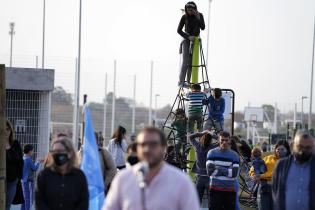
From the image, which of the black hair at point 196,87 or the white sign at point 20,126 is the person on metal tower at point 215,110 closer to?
the black hair at point 196,87

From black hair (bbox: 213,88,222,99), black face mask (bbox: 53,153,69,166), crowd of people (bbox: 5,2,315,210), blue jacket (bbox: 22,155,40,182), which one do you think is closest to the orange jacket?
crowd of people (bbox: 5,2,315,210)

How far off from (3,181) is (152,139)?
509 centimetres

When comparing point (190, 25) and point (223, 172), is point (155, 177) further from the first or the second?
point (190, 25)

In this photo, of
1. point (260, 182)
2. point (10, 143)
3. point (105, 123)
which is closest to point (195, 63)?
point (260, 182)

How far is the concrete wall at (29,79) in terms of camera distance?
69.5 feet

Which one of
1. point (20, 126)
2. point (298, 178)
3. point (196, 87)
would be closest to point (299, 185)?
point (298, 178)

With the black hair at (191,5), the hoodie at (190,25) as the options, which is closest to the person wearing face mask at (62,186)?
the black hair at (191,5)

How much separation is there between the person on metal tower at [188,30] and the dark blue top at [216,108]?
1413mm

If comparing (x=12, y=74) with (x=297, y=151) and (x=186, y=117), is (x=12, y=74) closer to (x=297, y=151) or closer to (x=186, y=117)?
(x=186, y=117)

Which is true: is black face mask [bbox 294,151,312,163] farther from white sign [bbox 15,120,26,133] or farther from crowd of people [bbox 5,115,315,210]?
white sign [bbox 15,120,26,133]

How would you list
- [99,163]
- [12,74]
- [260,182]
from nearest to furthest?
[99,163] < [260,182] < [12,74]

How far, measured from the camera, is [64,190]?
27.8 ft

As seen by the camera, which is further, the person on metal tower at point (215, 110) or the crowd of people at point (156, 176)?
the person on metal tower at point (215, 110)

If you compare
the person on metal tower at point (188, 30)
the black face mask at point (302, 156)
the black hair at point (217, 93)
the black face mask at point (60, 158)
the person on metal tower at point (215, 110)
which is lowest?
the black face mask at point (60, 158)
